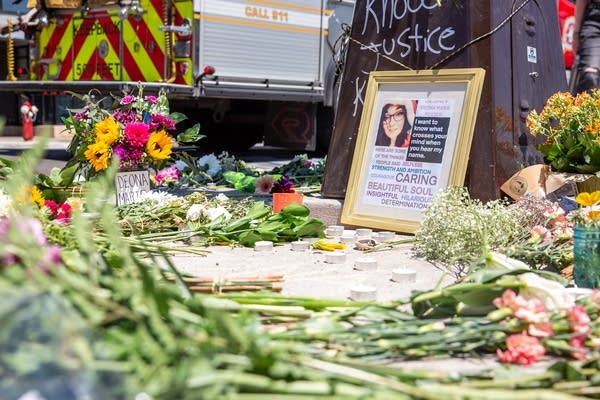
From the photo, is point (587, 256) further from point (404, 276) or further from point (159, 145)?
point (159, 145)

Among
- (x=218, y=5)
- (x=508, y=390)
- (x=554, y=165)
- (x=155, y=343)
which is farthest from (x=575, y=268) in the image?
(x=218, y=5)

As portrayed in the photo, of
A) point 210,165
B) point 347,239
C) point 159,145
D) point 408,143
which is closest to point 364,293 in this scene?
point 347,239

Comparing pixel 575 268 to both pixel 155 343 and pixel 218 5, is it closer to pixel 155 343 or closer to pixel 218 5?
pixel 155 343

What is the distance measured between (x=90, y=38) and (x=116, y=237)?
9.22 m

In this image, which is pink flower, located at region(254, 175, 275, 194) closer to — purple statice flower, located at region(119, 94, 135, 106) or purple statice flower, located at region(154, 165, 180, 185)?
purple statice flower, located at region(154, 165, 180, 185)

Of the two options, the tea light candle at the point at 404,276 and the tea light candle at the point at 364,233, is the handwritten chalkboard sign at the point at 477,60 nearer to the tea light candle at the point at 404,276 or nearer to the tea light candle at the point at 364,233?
the tea light candle at the point at 364,233

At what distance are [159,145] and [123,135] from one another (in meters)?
0.24

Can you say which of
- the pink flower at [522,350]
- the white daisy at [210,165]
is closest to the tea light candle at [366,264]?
the pink flower at [522,350]

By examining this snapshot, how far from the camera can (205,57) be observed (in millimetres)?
9805

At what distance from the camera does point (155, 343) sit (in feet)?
5.65

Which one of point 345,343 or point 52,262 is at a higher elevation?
point 52,262

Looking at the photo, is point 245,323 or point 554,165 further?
point 554,165

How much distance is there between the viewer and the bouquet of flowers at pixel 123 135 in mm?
4777

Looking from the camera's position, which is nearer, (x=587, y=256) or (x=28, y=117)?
(x=587, y=256)
